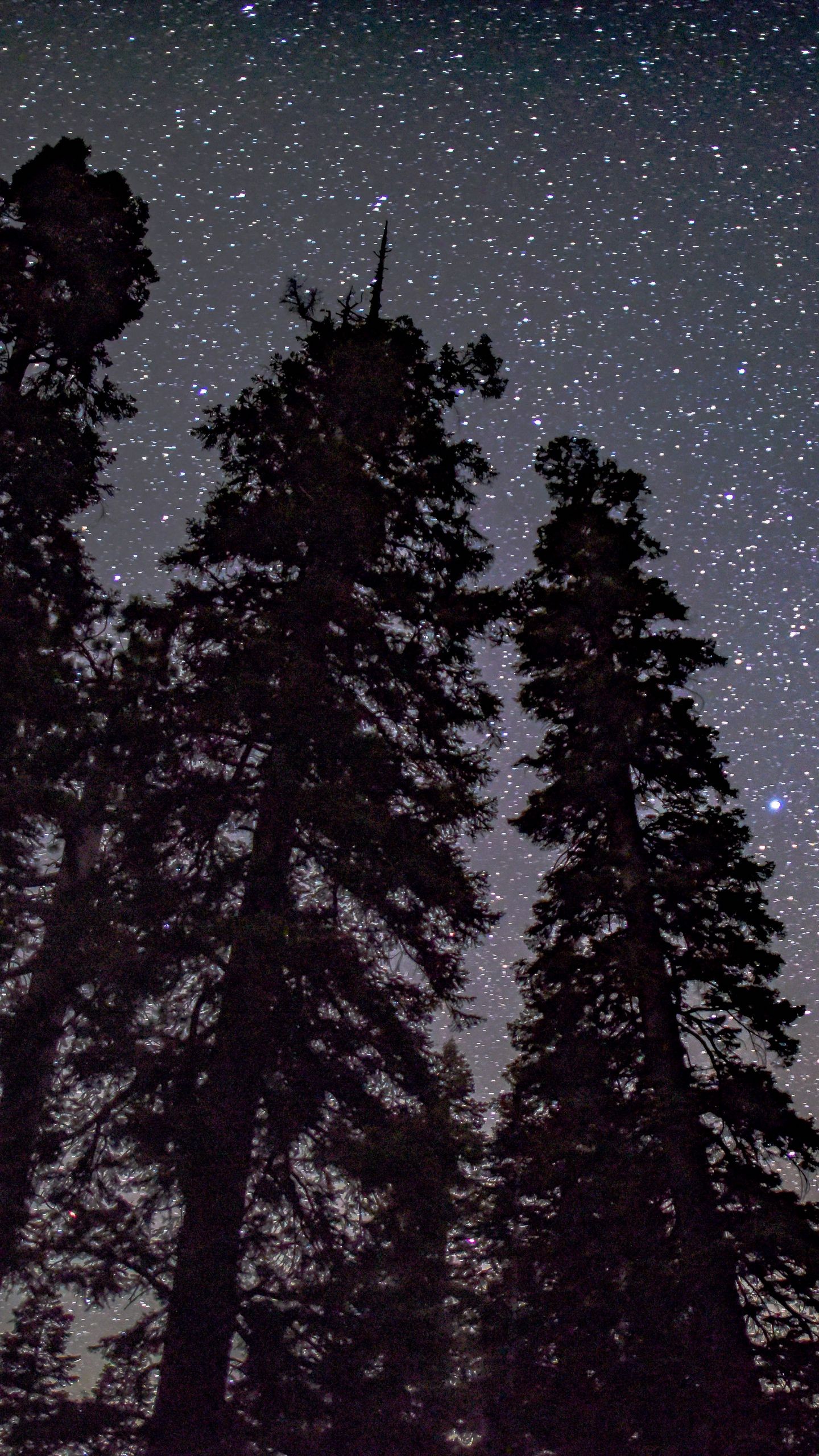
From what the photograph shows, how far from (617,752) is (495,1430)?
831 cm

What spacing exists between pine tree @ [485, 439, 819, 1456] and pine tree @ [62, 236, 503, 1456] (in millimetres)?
1608

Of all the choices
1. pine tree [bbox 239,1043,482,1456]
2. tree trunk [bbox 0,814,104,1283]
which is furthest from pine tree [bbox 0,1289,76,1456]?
pine tree [bbox 239,1043,482,1456]

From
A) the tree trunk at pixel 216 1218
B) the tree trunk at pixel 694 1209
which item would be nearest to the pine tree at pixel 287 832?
the tree trunk at pixel 216 1218

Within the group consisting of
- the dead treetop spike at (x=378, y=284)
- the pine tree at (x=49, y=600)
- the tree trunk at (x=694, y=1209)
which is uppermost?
the dead treetop spike at (x=378, y=284)

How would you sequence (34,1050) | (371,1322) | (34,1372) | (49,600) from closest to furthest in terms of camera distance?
(371,1322), (34,1372), (34,1050), (49,600)

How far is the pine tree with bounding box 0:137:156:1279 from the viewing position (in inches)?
380

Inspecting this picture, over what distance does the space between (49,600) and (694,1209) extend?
9695mm

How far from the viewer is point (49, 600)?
37.8 feet

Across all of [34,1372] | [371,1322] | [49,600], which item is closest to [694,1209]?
[371,1322]

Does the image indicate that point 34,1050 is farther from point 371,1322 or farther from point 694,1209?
point 694,1209

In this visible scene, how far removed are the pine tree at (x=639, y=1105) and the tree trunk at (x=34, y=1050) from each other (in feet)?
17.1

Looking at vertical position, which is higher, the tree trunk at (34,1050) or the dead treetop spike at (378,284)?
the dead treetop spike at (378,284)

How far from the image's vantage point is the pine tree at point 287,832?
7.78 metres

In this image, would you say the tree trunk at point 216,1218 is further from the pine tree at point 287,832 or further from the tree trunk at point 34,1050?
the tree trunk at point 34,1050
